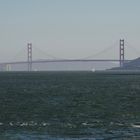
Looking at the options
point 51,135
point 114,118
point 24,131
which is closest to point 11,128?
point 24,131

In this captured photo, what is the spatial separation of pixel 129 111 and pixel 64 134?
15.9 metres

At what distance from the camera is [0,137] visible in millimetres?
28672

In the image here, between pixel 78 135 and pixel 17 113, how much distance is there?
Answer: 14.4 m

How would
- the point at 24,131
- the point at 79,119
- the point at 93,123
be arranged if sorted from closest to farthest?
1. the point at 24,131
2. the point at 93,123
3. the point at 79,119

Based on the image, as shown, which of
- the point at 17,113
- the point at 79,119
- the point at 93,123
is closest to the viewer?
the point at 93,123

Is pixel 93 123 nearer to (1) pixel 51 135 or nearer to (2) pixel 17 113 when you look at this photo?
(1) pixel 51 135

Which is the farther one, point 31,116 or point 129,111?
point 129,111

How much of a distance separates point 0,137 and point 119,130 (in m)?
6.99

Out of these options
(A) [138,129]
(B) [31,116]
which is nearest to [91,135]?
(A) [138,129]

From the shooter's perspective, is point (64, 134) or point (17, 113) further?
point (17, 113)

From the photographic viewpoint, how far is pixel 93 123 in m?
35.9

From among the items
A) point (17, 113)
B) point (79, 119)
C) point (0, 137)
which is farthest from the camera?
point (17, 113)

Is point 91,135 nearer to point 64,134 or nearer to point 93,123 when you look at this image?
point 64,134

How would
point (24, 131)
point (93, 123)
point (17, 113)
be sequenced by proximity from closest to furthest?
1. point (24, 131)
2. point (93, 123)
3. point (17, 113)
